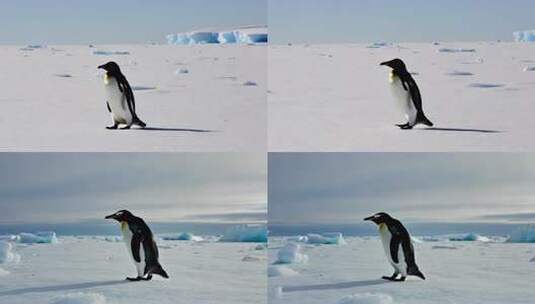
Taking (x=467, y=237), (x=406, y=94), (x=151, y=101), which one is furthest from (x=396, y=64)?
(x=151, y=101)

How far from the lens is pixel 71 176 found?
270cm

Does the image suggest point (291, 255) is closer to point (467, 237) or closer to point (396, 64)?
point (467, 237)

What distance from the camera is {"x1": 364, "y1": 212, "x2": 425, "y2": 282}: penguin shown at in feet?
8.43

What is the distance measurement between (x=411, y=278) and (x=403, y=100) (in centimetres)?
57

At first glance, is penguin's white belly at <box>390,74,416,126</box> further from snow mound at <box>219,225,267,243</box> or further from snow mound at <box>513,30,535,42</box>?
snow mound at <box>219,225,267,243</box>

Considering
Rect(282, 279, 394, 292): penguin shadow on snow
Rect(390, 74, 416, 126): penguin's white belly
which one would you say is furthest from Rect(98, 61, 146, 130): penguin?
Rect(390, 74, 416, 126): penguin's white belly

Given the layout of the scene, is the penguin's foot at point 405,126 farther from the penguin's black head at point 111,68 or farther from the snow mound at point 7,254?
the snow mound at point 7,254

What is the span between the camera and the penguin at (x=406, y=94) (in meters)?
2.62

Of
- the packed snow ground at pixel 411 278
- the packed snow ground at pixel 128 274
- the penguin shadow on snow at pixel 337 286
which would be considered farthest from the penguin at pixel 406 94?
the packed snow ground at pixel 128 274

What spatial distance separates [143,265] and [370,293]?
0.73 m

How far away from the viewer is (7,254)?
2.72 metres

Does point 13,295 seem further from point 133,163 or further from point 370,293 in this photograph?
point 370,293

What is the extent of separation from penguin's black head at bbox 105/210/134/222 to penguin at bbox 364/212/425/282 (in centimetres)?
78

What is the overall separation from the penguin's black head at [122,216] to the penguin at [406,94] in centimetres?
92
